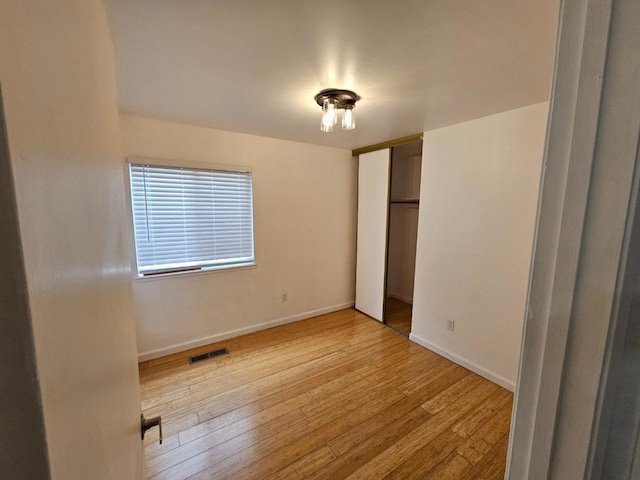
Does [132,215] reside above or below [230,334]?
above

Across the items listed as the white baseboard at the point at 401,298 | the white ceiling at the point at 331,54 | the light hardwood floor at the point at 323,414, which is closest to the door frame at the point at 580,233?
the white ceiling at the point at 331,54

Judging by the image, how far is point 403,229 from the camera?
4.31 m

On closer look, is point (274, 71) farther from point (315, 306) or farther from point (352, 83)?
point (315, 306)

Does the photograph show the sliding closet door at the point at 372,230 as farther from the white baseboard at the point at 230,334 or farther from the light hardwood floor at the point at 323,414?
the light hardwood floor at the point at 323,414

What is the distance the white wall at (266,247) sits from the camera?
2520 millimetres

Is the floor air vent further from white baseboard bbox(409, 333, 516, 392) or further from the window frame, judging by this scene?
white baseboard bbox(409, 333, 516, 392)

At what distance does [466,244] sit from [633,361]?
2.29 m

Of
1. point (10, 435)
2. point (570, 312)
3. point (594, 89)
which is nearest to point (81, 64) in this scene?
point (10, 435)

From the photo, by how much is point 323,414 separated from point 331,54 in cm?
231

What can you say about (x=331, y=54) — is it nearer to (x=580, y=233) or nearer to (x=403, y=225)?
(x=580, y=233)

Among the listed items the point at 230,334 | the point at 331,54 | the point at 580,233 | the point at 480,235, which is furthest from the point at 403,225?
the point at 580,233

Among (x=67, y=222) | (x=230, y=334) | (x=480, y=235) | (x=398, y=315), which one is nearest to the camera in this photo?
(x=67, y=222)

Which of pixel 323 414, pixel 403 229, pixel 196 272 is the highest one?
pixel 403 229

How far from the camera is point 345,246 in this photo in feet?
12.4
